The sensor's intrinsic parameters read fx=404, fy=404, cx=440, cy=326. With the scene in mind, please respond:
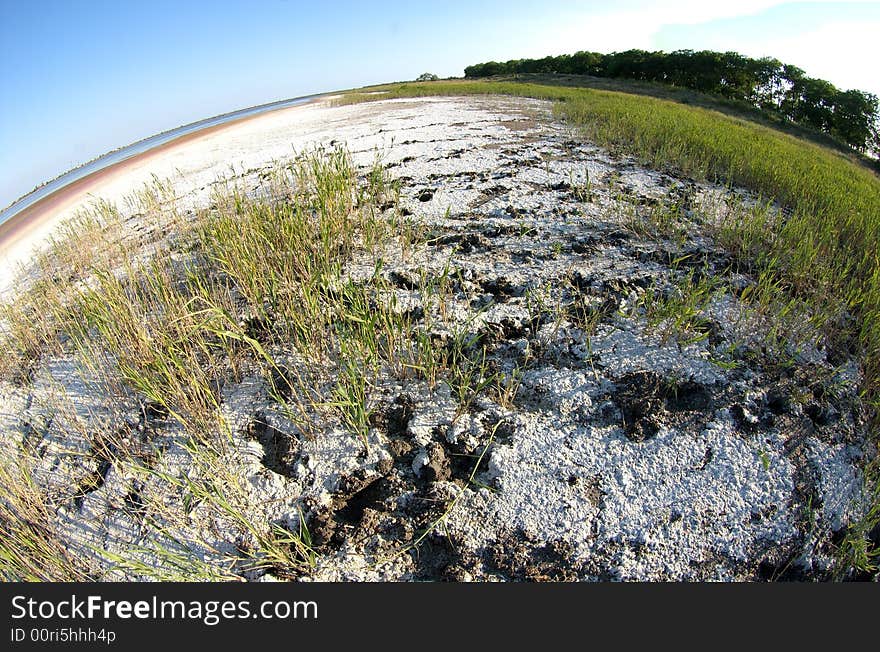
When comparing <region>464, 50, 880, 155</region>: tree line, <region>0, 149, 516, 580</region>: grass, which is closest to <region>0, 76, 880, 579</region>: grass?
<region>0, 149, 516, 580</region>: grass

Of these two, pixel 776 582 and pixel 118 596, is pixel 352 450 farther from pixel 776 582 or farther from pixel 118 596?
pixel 776 582

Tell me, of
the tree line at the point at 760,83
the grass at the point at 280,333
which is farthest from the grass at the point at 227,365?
the tree line at the point at 760,83

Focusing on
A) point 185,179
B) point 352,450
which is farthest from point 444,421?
point 185,179

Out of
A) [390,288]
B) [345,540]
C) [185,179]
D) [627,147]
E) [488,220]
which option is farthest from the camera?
[185,179]

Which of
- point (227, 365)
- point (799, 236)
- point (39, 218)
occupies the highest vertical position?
point (39, 218)

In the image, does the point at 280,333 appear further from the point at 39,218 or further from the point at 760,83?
the point at 760,83

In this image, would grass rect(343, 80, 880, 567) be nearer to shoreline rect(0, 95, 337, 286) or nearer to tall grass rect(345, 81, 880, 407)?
tall grass rect(345, 81, 880, 407)

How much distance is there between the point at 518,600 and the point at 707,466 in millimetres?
906

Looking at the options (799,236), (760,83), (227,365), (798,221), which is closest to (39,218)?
(227,365)

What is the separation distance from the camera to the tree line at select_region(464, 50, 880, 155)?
67.3 feet

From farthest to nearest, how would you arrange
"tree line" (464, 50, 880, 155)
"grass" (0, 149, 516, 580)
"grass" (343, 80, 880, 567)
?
"tree line" (464, 50, 880, 155) < "grass" (343, 80, 880, 567) < "grass" (0, 149, 516, 580)

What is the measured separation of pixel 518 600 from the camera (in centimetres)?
120

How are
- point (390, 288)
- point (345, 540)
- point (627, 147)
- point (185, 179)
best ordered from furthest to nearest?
1. point (185, 179)
2. point (627, 147)
3. point (390, 288)
4. point (345, 540)

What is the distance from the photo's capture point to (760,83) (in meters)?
24.2
